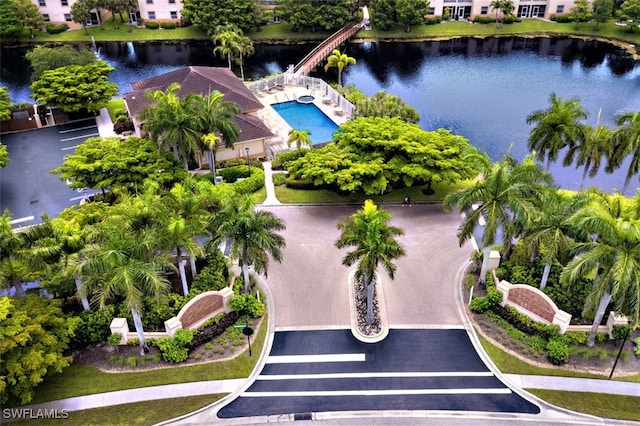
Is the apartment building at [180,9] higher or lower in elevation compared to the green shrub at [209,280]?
higher

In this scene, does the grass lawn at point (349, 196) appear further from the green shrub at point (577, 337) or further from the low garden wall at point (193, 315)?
the green shrub at point (577, 337)

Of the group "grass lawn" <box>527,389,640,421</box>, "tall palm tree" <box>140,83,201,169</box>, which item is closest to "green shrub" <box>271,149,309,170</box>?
"tall palm tree" <box>140,83,201,169</box>

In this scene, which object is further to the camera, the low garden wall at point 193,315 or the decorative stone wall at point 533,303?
the decorative stone wall at point 533,303

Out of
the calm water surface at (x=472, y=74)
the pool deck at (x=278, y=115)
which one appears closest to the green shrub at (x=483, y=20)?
the calm water surface at (x=472, y=74)

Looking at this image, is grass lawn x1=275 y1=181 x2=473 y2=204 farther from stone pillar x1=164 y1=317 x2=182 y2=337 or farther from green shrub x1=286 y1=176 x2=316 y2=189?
stone pillar x1=164 y1=317 x2=182 y2=337

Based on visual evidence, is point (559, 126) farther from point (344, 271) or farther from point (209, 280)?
point (209, 280)

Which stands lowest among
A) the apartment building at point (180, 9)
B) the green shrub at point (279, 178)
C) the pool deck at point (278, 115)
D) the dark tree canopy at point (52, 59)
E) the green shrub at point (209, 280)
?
the green shrub at point (209, 280)
